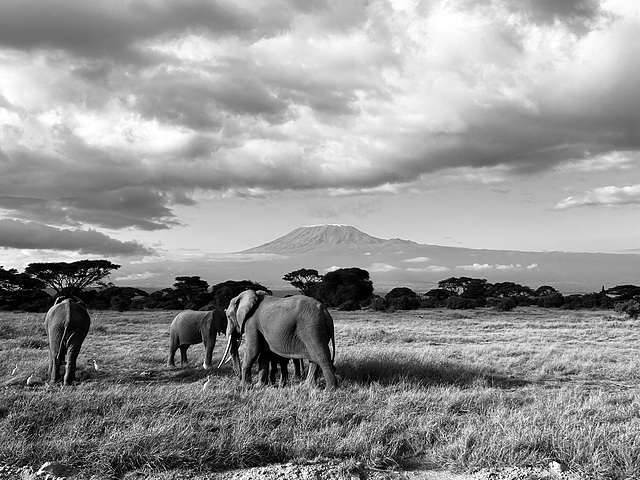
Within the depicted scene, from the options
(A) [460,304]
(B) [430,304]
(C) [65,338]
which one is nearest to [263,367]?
(C) [65,338]

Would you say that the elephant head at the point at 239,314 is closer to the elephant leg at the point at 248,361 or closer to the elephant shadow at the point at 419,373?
the elephant leg at the point at 248,361

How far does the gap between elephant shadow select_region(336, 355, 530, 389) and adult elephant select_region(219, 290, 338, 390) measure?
3.66 feet

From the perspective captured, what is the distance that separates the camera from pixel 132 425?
6.03 metres

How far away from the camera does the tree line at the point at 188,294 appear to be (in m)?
47.5

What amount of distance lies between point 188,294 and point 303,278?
1551 cm

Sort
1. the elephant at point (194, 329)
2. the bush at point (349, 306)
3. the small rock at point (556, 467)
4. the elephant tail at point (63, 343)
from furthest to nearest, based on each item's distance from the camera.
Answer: the bush at point (349, 306) < the elephant at point (194, 329) < the elephant tail at point (63, 343) < the small rock at point (556, 467)

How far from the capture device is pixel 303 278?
66375 mm

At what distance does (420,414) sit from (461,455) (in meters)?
1.86

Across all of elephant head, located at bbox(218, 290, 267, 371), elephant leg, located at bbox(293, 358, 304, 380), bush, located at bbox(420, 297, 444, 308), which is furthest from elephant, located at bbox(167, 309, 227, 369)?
bush, located at bbox(420, 297, 444, 308)

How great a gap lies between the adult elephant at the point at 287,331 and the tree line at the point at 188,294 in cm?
3270

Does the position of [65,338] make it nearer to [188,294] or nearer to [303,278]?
[188,294]

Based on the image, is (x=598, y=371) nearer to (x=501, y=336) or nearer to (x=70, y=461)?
(x=501, y=336)

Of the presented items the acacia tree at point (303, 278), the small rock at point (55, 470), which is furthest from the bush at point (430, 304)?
the small rock at point (55, 470)

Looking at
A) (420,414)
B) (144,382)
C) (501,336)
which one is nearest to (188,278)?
(501,336)
